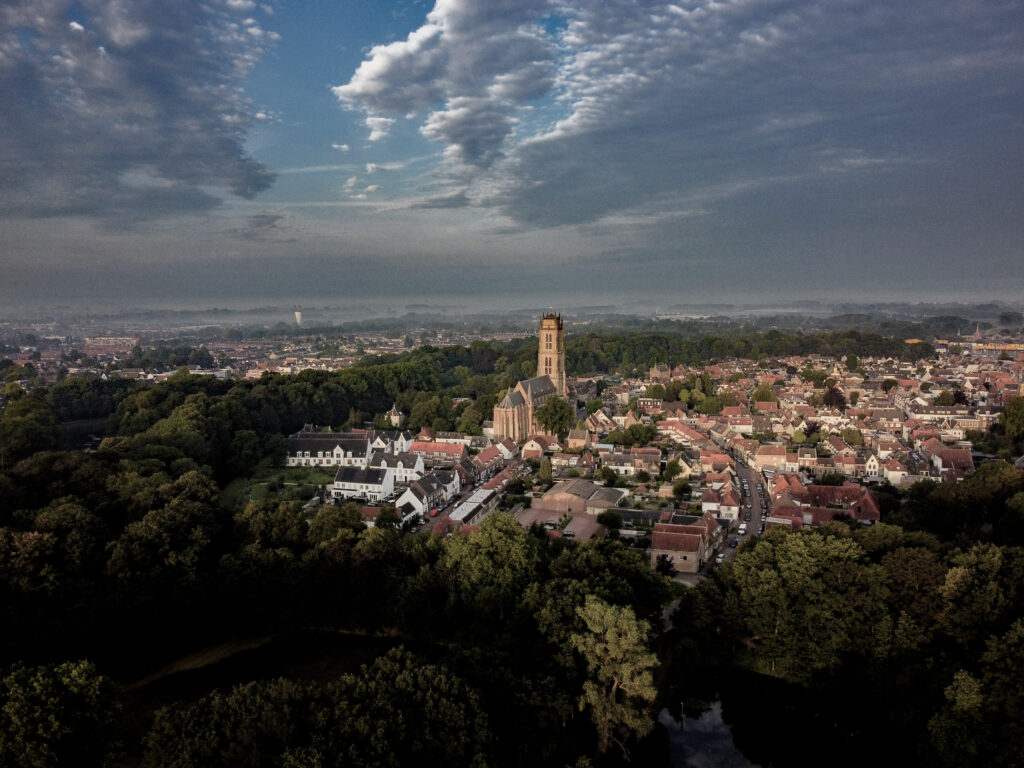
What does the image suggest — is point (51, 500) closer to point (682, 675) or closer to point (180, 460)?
point (180, 460)

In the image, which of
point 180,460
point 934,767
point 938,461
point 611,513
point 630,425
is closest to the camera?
point 934,767

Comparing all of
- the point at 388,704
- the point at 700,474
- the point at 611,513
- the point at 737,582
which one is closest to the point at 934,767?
the point at 737,582

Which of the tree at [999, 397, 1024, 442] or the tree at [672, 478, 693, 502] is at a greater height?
the tree at [999, 397, 1024, 442]

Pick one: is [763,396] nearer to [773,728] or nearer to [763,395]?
[763,395]

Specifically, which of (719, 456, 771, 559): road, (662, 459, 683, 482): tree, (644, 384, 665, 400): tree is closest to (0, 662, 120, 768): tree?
(719, 456, 771, 559): road

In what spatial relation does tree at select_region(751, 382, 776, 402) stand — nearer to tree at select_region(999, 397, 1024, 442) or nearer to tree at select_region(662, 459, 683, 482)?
tree at select_region(999, 397, 1024, 442)
